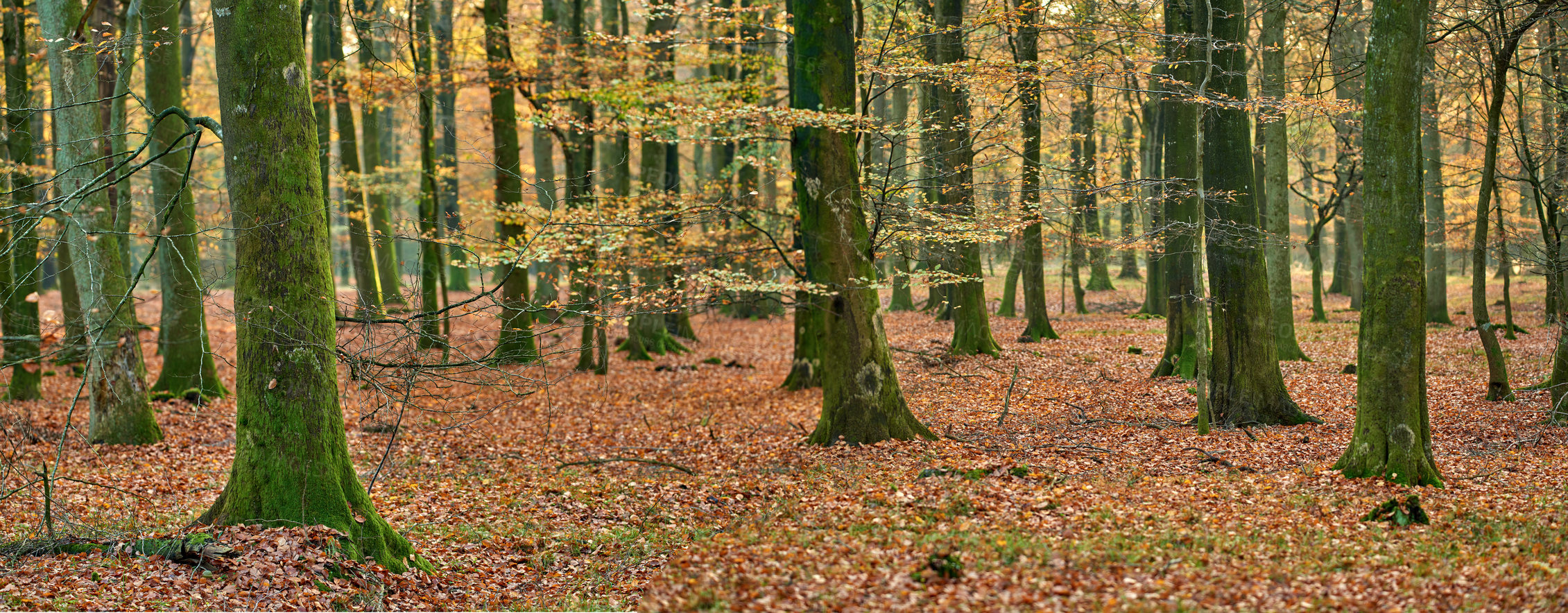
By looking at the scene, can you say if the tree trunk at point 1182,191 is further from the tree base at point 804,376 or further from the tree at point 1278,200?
the tree base at point 804,376

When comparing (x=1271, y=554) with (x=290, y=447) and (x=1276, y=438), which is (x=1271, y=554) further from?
(x=290, y=447)

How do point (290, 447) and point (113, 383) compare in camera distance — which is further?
point (113, 383)

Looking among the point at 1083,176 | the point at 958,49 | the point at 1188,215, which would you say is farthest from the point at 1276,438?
the point at 958,49

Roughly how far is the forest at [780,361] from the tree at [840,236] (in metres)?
0.04

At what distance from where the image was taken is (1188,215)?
11.5m

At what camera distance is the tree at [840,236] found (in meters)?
9.77

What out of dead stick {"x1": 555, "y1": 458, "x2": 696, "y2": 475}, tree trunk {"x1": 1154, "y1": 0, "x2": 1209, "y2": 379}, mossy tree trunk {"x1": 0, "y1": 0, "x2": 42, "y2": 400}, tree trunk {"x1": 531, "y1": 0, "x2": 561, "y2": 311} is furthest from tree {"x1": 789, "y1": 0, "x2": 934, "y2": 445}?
mossy tree trunk {"x1": 0, "y1": 0, "x2": 42, "y2": 400}

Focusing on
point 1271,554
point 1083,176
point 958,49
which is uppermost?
point 958,49

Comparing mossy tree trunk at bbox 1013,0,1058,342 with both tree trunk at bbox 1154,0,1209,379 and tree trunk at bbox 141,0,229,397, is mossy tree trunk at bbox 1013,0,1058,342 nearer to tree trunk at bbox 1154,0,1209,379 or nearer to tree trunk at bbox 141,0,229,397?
tree trunk at bbox 1154,0,1209,379

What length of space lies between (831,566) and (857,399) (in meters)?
4.31

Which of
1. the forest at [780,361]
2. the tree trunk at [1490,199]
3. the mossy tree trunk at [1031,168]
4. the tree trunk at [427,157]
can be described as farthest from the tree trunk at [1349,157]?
the tree trunk at [427,157]

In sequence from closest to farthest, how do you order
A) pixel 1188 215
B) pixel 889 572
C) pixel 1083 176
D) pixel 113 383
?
pixel 889 572 → pixel 113 383 → pixel 1188 215 → pixel 1083 176

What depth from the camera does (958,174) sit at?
45.9 ft

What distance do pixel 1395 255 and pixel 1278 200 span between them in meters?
10.3
